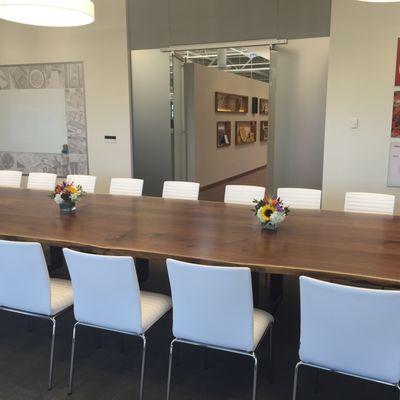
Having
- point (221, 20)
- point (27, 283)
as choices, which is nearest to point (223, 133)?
point (221, 20)

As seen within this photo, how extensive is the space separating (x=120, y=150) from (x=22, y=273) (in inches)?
177

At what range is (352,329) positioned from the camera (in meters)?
1.80

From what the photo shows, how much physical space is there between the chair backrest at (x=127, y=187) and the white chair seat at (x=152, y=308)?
1.96 metres

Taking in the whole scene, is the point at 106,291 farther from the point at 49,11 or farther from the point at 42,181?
the point at 42,181

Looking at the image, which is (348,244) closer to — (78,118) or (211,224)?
(211,224)

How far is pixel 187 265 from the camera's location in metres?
1.96

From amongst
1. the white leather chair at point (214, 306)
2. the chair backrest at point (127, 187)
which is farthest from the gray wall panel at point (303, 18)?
the white leather chair at point (214, 306)

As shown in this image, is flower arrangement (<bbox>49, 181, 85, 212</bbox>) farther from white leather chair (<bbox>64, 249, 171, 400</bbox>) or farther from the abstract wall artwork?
the abstract wall artwork

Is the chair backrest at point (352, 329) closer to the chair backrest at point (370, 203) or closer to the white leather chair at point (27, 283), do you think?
the white leather chair at point (27, 283)

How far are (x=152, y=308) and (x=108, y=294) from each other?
336 mm

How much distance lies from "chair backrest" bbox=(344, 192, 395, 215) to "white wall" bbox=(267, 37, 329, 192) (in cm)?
200

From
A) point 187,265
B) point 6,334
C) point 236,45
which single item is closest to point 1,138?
point 236,45

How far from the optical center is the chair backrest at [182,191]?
4242 millimetres

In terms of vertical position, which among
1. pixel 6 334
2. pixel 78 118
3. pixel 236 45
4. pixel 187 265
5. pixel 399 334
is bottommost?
pixel 6 334
